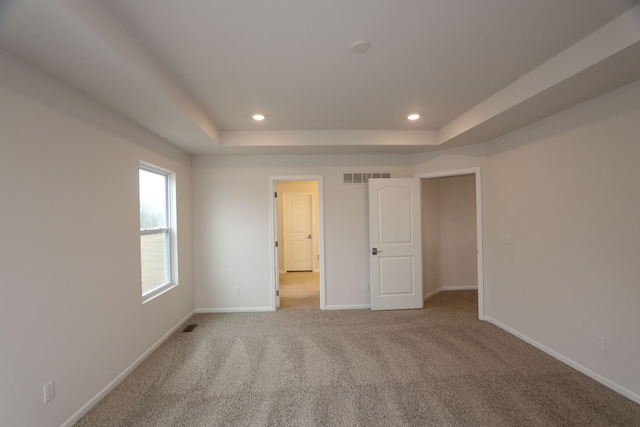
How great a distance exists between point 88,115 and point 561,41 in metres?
3.45

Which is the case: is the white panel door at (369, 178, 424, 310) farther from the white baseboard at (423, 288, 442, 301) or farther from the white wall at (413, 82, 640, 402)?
the white wall at (413, 82, 640, 402)

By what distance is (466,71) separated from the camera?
2137 millimetres

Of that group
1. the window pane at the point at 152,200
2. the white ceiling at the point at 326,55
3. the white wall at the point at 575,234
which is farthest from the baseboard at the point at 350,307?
the white ceiling at the point at 326,55

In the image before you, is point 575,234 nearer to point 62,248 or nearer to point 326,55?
point 326,55

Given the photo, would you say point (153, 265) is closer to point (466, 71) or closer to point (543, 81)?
point (466, 71)

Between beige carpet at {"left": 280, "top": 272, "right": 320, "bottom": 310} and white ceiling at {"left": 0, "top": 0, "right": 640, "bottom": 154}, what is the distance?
2.90 metres

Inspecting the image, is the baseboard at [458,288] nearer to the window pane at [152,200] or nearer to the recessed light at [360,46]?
the recessed light at [360,46]

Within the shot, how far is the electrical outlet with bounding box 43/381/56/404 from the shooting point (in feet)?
5.40

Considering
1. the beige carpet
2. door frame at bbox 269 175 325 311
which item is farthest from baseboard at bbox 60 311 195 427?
the beige carpet

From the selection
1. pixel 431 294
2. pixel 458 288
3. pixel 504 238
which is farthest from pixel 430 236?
pixel 504 238

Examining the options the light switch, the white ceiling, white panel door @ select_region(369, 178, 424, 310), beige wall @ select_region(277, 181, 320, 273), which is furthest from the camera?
beige wall @ select_region(277, 181, 320, 273)

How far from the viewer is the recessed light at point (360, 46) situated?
5.70 ft

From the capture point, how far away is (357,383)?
2232 mm

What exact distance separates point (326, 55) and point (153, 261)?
2.91 m
